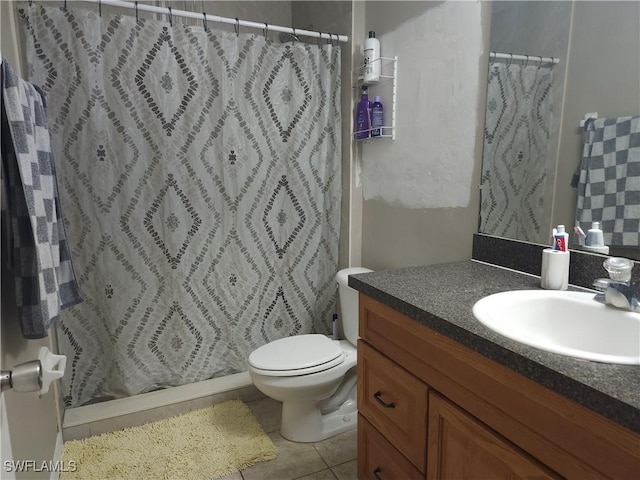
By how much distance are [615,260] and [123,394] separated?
82.2 inches

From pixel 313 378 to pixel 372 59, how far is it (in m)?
1.47

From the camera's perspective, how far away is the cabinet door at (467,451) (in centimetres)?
78

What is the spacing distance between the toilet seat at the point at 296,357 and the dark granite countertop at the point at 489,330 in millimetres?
575

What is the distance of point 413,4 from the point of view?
173cm

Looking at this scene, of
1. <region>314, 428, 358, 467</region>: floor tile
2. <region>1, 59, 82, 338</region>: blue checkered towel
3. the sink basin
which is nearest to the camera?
the sink basin

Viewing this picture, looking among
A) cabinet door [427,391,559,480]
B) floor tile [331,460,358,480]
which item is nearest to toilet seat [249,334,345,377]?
floor tile [331,460,358,480]

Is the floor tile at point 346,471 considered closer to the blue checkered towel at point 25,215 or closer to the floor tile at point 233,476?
the floor tile at point 233,476

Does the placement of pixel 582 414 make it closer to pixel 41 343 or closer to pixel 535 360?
pixel 535 360

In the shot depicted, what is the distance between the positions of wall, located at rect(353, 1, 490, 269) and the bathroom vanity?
298 mm

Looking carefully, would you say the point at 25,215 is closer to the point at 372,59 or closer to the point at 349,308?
the point at 349,308

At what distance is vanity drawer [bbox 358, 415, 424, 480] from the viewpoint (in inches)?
44.1

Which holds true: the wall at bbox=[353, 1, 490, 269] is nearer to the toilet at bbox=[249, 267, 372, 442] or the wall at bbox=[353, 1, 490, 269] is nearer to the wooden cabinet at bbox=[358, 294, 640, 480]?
the toilet at bbox=[249, 267, 372, 442]

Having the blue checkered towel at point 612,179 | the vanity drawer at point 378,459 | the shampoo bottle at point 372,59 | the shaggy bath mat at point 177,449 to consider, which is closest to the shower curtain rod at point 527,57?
the blue checkered towel at point 612,179

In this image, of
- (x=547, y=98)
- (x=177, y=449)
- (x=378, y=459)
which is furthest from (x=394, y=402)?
(x=177, y=449)
